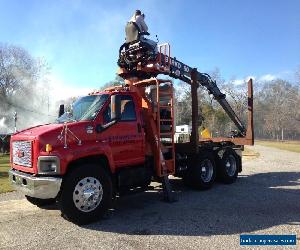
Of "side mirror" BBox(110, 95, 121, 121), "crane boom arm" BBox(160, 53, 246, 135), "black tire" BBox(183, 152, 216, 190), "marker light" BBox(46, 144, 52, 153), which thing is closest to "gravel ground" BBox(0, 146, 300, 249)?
"black tire" BBox(183, 152, 216, 190)

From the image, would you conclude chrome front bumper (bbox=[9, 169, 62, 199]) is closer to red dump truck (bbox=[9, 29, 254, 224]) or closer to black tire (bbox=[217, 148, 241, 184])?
red dump truck (bbox=[9, 29, 254, 224])

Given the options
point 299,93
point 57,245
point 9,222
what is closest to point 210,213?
point 57,245

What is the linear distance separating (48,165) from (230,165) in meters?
7.27

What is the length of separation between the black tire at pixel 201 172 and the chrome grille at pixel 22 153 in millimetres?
5086

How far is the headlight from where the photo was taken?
7.41m

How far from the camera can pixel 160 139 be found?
983 centimetres

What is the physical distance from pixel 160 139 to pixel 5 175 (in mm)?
8791

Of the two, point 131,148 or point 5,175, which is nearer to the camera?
point 131,148

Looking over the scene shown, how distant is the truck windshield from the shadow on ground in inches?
89.5

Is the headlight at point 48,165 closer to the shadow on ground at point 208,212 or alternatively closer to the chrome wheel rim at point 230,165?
the shadow on ground at point 208,212

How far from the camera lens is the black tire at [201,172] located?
1120 centimetres

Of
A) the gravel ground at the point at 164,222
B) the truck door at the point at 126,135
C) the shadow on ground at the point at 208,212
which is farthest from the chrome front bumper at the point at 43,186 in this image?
the truck door at the point at 126,135

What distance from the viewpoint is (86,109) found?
8688 mm

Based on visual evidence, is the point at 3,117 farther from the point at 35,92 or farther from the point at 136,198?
the point at 136,198
